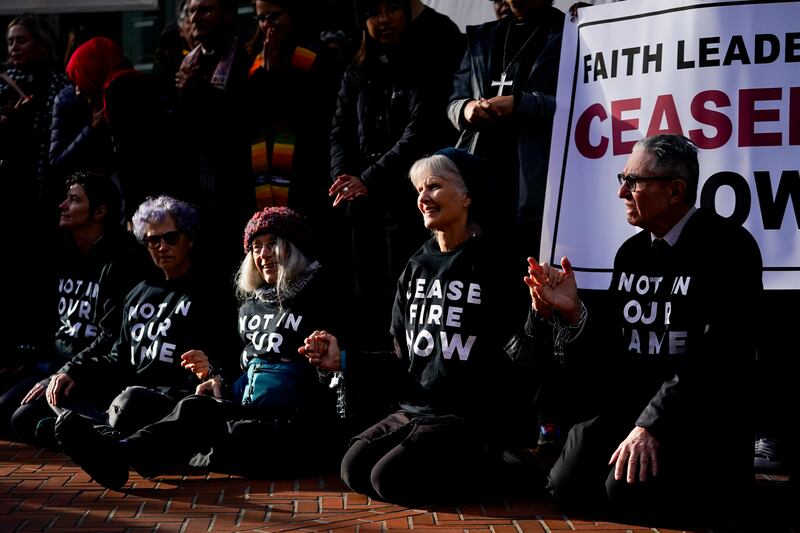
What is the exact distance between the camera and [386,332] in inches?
266

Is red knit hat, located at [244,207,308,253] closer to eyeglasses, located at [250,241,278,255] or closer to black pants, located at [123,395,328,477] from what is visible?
eyeglasses, located at [250,241,278,255]

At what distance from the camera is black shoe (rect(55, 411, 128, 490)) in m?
5.11

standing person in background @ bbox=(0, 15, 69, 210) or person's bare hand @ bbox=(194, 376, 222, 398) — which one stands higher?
standing person in background @ bbox=(0, 15, 69, 210)

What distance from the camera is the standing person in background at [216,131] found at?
6961mm

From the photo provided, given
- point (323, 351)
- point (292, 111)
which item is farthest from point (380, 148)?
point (323, 351)

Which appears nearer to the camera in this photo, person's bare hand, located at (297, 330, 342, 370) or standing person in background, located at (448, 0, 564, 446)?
person's bare hand, located at (297, 330, 342, 370)

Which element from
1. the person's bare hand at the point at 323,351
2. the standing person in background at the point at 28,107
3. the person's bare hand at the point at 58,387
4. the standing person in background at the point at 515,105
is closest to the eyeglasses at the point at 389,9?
the standing person in background at the point at 515,105

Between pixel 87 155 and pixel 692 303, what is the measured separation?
13.5ft

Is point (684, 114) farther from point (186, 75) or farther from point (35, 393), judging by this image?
point (35, 393)

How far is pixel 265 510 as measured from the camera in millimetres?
4883

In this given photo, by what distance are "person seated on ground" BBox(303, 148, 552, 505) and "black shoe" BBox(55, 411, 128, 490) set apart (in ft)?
3.09

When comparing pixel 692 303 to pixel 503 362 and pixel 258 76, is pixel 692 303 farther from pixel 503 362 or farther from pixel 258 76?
pixel 258 76

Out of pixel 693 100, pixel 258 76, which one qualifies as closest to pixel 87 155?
pixel 258 76

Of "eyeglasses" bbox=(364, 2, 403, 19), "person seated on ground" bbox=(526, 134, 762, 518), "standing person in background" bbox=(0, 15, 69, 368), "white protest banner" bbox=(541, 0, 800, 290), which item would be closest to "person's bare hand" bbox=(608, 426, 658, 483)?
"person seated on ground" bbox=(526, 134, 762, 518)
